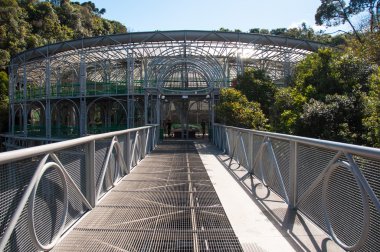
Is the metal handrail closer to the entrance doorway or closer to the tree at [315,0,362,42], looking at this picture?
the entrance doorway

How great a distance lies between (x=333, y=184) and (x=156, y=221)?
2449 mm

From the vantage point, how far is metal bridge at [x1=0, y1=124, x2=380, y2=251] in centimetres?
334

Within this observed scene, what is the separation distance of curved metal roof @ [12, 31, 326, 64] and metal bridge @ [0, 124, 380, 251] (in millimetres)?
21323

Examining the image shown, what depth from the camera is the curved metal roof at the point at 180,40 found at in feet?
91.9

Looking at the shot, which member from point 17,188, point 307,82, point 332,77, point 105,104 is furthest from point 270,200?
point 105,104

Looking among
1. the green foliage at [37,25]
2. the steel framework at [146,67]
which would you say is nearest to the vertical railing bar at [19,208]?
the steel framework at [146,67]

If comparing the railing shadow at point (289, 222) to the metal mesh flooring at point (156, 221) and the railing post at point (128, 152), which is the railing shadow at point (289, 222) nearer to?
the metal mesh flooring at point (156, 221)

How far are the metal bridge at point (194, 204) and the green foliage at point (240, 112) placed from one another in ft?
27.2

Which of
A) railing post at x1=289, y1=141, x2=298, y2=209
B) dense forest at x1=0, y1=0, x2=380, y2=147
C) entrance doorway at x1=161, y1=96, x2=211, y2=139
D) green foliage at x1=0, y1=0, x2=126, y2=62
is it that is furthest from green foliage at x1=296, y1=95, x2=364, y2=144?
green foliage at x1=0, y1=0, x2=126, y2=62

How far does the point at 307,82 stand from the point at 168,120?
17.7 metres

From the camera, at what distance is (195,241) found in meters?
4.46

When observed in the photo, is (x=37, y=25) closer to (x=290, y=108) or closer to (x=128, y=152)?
(x=290, y=108)

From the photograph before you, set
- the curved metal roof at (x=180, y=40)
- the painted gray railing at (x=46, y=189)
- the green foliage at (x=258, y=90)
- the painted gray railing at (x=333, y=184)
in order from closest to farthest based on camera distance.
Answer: the painted gray railing at (x=46, y=189), the painted gray railing at (x=333, y=184), the green foliage at (x=258, y=90), the curved metal roof at (x=180, y=40)

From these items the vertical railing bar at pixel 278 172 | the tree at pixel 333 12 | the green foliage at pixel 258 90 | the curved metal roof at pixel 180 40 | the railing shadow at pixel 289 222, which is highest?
the tree at pixel 333 12
